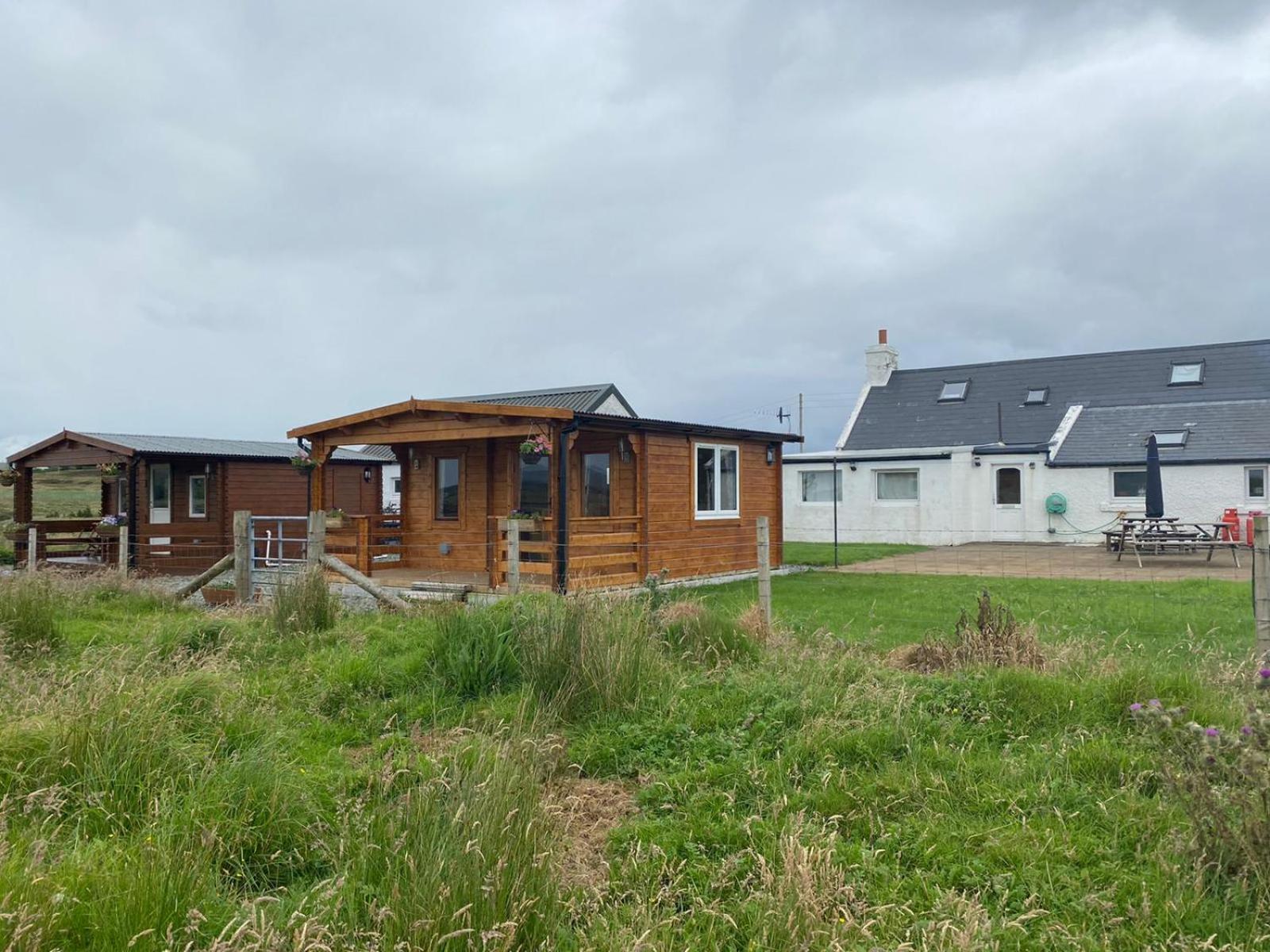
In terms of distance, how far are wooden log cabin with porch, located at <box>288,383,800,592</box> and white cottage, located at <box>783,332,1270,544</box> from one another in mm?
6977

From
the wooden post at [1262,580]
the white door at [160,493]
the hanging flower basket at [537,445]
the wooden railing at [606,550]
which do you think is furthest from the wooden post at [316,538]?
the white door at [160,493]

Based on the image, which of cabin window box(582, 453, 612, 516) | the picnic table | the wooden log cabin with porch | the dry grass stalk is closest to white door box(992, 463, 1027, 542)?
the picnic table

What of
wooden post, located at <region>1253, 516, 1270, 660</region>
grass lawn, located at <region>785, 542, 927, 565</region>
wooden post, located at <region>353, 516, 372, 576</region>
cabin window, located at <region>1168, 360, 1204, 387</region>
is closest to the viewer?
wooden post, located at <region>1253, 516, 1270, 660</region>

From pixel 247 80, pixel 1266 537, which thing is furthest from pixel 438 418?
pixel 1266 537

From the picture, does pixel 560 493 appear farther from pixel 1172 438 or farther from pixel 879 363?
pixel 879 363

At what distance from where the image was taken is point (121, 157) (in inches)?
497

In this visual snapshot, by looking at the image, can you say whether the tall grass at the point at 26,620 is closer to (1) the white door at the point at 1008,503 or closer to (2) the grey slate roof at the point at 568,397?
(2) the grey slate roof at the point at 568,397

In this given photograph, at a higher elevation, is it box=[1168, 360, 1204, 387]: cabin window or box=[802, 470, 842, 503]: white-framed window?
box=[1168, 360, 1204, 387]: cabin window

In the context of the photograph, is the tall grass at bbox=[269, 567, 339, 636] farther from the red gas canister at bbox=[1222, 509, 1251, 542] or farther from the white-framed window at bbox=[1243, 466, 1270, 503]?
the white-framed window at bbox=[1243, 466, 1270, 503]

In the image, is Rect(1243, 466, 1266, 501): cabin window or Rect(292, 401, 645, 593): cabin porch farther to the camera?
Rect(1243, 466, 1266, 501): cabin window

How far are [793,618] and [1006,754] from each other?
15.9 feet

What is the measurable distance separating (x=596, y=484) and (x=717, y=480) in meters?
2.37

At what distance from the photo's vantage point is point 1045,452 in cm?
2341

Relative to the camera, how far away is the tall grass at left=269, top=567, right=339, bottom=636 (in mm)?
7789
